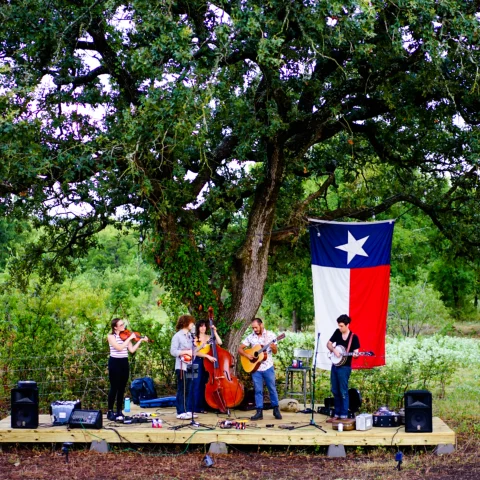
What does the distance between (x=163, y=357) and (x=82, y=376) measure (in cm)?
150

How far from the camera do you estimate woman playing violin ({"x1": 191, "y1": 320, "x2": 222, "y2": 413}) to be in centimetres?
988

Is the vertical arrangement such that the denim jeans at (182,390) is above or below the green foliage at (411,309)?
below

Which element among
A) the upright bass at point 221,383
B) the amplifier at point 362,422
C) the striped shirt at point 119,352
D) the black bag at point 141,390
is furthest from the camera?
the black bag at point 141,390

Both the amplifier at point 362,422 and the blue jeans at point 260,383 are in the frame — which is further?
the blue jeans at point 260,383

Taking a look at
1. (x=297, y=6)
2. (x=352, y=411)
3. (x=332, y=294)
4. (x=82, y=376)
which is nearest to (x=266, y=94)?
(x=297, y=6)

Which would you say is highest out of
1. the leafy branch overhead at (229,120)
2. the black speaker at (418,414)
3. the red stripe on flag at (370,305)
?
the leafy branch overhead at (229,120)

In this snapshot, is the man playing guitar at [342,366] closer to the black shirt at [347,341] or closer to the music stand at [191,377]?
the black shirt at [347,341]

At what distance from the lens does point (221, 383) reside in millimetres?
10164

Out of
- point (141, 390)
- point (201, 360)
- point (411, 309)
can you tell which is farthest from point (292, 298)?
point (201, 360)

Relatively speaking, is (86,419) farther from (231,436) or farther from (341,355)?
(341,355)

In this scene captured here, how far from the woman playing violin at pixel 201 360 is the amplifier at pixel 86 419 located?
130 centimetres

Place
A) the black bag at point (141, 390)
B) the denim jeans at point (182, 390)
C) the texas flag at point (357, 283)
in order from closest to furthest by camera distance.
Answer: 1. the denim jeans at point (182, 390)
2. the black bag at point (141, 390)
3. the texas flag at point (357, 283)

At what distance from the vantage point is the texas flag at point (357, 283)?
1166cm

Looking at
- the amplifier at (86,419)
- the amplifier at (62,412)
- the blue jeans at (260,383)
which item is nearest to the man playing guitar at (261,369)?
the blue jeans at (260,383)
